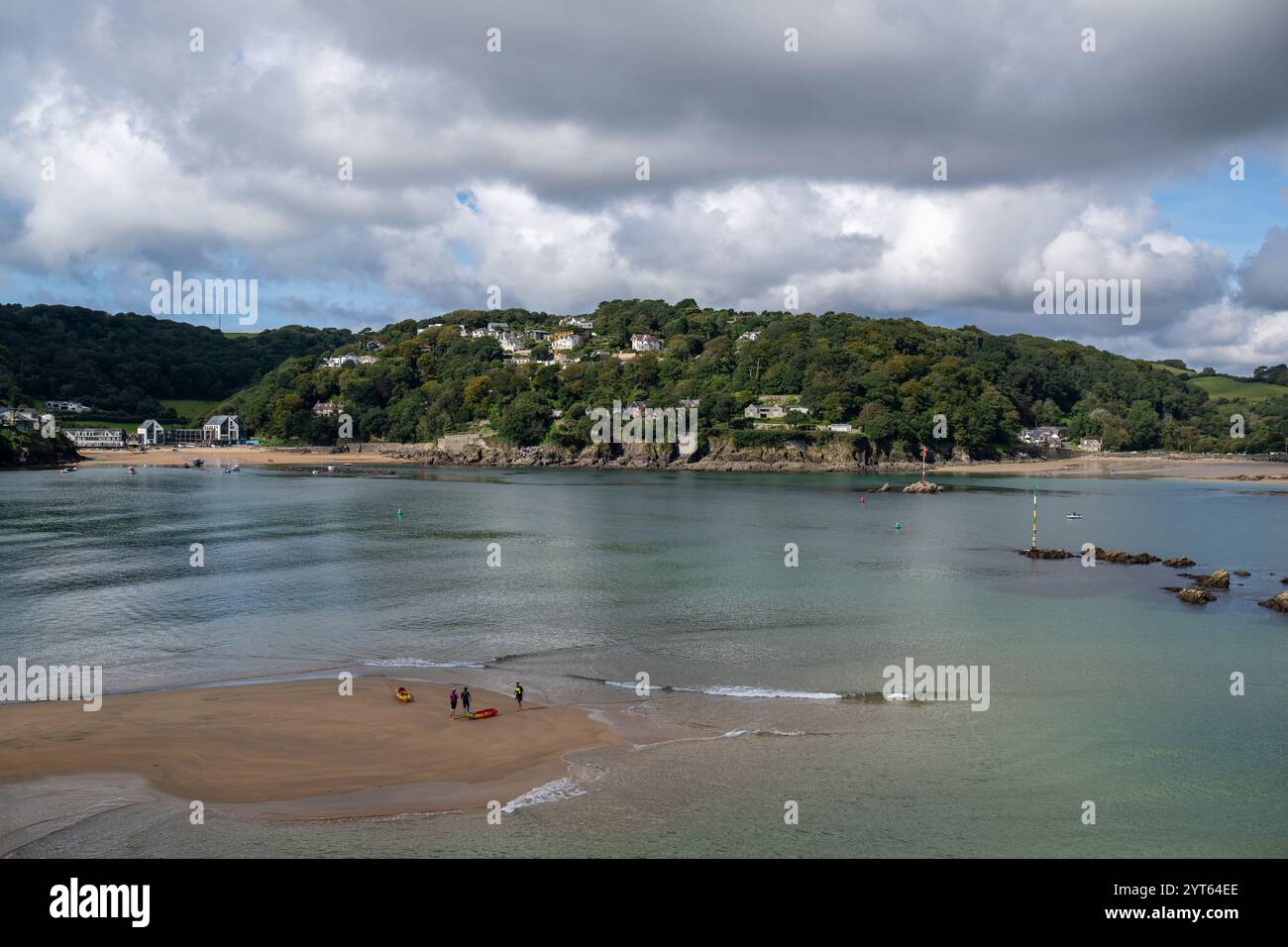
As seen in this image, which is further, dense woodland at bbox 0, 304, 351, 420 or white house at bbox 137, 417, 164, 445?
dense woodland at bbox 0, 304, 351, 420

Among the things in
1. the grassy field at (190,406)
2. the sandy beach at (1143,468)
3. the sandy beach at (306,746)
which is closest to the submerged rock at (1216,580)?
the sandy beach at (306,746)

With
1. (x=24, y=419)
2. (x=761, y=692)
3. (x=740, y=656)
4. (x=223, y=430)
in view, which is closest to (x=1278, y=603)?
(x=740, y=656)

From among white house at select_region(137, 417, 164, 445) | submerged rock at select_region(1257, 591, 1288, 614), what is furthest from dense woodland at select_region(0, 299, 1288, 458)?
submerged rock at select_region(1257, 591, 1288, 614)

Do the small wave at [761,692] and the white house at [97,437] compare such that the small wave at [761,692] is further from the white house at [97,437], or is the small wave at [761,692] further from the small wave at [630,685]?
the white house at [97,437]

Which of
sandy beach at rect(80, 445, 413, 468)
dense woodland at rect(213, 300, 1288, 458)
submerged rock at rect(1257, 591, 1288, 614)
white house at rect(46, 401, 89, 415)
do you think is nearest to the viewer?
submerged rock at rect(1257, 591, 1288, 614)

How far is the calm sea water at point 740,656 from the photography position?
14305 mm

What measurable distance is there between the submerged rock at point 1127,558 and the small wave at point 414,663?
36328mm

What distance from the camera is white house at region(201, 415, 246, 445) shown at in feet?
540

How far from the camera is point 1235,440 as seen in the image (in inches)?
5979

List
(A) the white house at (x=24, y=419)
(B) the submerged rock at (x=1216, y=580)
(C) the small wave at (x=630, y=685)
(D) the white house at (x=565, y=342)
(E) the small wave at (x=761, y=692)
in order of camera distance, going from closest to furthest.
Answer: (E) the small wave at (x=761, y=692) → (C) the small wave at (x=630, y=685) → (B) the submerged rock at (x=1216, y=580) → (A) the white house at (x=24, y=419) → (D) the white house at (x=565, y=342)

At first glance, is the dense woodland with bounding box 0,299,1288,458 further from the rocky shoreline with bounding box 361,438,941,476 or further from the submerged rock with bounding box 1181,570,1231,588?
the submerged rock with bounding box 1181,570,1231,588

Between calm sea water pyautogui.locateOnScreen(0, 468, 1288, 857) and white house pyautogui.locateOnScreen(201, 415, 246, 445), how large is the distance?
361 feet

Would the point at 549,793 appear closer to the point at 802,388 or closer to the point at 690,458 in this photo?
the point at 690,458
